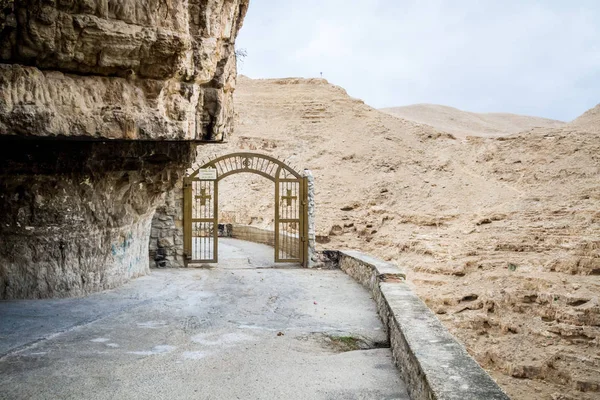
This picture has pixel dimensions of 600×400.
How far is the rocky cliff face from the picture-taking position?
547 cm

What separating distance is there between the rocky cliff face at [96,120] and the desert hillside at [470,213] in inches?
322

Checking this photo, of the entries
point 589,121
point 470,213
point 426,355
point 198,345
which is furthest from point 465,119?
point 426,355

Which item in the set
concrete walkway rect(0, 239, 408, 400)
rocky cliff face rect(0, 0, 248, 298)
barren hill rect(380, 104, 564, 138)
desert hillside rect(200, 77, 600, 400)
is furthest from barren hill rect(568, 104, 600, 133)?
rocky cliff face rect(0, 0, 248, 298)

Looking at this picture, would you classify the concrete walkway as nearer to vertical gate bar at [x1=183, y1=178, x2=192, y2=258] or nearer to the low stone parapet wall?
the low stone parapet wall

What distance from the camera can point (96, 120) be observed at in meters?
5.98

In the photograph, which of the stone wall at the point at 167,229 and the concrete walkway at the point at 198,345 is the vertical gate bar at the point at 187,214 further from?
the concrete walkway at the point at 198,345

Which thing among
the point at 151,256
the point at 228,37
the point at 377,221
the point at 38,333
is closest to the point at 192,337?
the point at 38,333

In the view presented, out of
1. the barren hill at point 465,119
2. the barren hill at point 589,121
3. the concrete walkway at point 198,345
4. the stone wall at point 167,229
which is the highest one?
the barren hill at point 465,119

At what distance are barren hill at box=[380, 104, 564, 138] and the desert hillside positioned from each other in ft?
46.9

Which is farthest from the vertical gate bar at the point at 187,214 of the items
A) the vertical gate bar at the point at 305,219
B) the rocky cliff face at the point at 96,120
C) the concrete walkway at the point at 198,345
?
the vertical gate bar at the point at 305,219

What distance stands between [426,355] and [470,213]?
54.8 feet

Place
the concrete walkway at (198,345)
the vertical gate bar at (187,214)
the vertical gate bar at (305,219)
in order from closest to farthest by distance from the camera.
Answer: the concrete walkway at (198,345)
the vertical gate bar at (187,214)
the vertical gate bar at (305,219)

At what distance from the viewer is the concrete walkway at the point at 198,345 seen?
4.79 m

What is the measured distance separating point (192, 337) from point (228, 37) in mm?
4078
